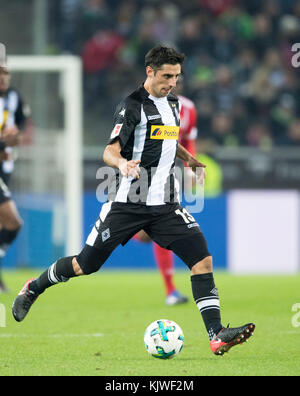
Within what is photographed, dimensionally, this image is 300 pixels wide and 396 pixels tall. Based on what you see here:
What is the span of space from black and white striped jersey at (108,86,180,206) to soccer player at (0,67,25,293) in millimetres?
3301

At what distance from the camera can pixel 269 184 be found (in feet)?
45.0

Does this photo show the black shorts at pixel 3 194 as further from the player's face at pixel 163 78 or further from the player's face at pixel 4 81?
the player's face at pixel 163 78

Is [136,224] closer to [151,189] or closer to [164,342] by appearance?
[151,189]

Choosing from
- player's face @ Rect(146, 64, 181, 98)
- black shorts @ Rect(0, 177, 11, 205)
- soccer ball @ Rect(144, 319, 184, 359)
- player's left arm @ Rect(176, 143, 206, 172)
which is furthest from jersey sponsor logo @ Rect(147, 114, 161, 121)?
black shorts @ Rect(0, 177, 11, 205)

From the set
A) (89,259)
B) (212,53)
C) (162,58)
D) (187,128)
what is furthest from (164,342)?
(212,53)

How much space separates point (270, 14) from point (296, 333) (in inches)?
451

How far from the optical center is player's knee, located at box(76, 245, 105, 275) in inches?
233

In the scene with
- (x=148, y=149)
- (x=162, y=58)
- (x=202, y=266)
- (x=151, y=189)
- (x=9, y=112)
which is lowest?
(x=202, y=266)

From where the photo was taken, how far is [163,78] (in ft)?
19.2

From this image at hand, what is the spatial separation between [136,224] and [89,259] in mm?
388

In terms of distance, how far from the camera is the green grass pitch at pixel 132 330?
17.1 ft

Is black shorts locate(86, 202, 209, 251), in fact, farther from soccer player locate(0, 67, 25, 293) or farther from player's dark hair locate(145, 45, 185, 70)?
soccer player locate(0, 67, 25, 293)

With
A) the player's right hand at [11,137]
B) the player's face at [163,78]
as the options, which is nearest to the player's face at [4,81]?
the player's right hand at [11,137]

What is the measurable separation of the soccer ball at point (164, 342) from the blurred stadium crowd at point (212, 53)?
10.1 meters
